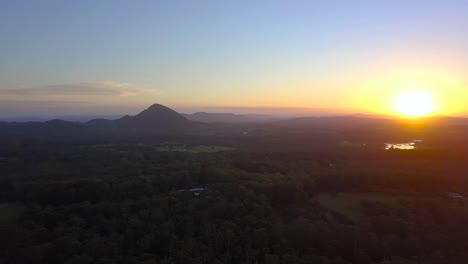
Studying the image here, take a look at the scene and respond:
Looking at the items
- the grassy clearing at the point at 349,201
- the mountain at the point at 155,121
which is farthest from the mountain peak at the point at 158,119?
the grassy clearing at the point at 349,201

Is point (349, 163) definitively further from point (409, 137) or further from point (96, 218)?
point (409, 137)

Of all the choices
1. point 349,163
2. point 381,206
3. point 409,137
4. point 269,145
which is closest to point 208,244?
point 381,206

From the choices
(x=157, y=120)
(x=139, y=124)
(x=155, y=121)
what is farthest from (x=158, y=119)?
(x=139, y=124)

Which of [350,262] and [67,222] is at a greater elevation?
[67,222]

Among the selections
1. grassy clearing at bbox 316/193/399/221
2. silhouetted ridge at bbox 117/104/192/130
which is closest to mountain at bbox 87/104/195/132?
silhouetted ridge at bbox 117/104/192/130

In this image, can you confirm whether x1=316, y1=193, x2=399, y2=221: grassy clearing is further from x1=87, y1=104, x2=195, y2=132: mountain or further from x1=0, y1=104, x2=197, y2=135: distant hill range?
x1=87, y1=104, x2=195, y2=132: mountain

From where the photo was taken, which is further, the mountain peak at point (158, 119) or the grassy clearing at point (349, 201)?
the mountain peak at point (158, 119)

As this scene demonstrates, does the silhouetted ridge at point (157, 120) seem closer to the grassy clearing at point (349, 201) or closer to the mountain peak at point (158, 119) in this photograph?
the mountain peak at point (158, 119)

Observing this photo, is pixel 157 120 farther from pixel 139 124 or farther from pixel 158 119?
→ pixel 139 124
